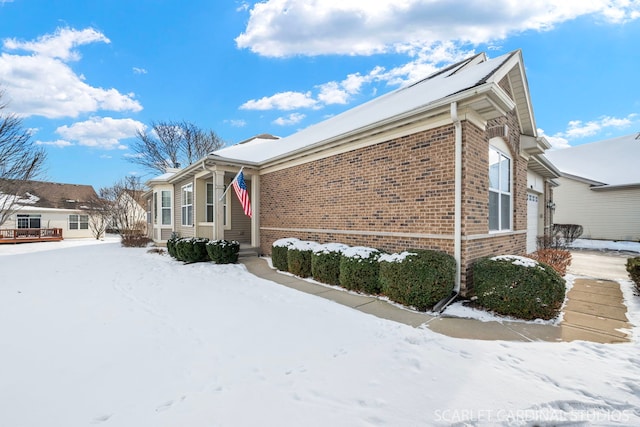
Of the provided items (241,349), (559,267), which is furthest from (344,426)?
(559,267)

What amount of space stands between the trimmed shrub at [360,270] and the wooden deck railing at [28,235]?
26.9 meters

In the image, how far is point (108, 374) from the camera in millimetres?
3010

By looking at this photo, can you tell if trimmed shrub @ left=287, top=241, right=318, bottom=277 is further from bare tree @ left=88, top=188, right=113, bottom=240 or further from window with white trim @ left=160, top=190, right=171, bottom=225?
bare tree @ left=88, top=188, right=113, bottom=240

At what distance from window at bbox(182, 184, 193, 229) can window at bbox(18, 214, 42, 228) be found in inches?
859

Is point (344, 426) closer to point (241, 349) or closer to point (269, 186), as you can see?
point (241, 349)

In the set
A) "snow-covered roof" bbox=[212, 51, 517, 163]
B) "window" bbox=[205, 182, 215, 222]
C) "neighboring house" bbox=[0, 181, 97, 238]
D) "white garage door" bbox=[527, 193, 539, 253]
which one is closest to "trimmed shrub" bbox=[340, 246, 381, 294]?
"snow-covered roof" bbox=[212, 51, 517, 163]

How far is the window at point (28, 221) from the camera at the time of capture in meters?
24.4

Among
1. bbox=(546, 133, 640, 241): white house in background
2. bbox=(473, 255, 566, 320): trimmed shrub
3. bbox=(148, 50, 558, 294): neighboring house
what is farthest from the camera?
bbox=(546, 133, 640, 241): white house in background

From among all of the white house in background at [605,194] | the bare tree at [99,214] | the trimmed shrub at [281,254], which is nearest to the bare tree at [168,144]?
the bare tree at [99,214]

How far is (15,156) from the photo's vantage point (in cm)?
1359

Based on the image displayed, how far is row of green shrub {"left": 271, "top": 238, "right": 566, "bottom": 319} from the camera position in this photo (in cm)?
452

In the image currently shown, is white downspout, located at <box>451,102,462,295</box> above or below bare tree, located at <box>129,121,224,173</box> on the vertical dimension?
below

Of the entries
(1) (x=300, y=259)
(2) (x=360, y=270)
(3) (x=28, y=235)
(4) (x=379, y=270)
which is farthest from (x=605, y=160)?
(3) (x=28, y=235)

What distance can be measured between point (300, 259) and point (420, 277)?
369 centimetres
